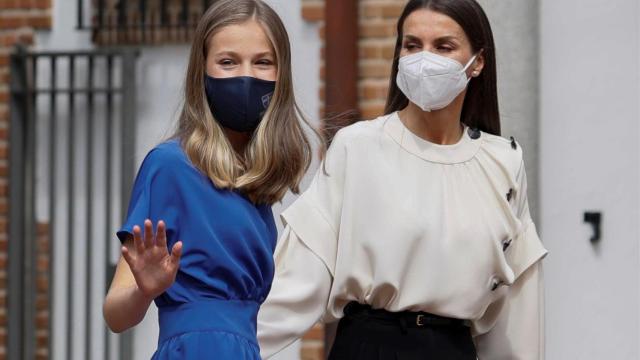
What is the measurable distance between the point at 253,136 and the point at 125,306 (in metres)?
0.49

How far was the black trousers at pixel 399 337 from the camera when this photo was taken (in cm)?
385

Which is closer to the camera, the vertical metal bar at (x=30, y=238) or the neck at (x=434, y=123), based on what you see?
the neck at (x=434, y=123)

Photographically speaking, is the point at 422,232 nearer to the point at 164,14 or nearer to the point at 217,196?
the point at 217,196

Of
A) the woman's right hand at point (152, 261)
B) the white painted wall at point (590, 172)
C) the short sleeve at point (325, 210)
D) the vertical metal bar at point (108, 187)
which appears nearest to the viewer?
the woman's right hand at point (152, 261)

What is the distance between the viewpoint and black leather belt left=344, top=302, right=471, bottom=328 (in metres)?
3.86

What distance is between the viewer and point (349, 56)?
6.35 meters

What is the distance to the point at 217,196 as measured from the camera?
3.11 metres

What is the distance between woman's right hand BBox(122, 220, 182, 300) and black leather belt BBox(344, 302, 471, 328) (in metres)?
1.07

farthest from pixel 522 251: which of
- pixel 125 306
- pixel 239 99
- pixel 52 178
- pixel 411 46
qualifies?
pixel 52 178

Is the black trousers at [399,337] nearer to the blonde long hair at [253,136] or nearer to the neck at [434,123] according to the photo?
the neck at [434,123]

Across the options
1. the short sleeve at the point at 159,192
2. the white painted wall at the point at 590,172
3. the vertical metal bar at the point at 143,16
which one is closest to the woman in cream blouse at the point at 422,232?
the short sleeve at the point at 159,192

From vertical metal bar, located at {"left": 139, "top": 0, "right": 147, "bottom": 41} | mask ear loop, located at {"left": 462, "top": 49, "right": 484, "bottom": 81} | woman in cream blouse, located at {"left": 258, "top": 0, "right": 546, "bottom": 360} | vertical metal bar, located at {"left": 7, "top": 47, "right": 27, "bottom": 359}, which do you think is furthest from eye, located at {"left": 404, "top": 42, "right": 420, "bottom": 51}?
vertical metal bar, located at {"left": 7, "top": 47, "right": 27, "bottom": 359}

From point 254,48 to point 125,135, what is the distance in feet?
12.2

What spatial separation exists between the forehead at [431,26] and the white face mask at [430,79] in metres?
0.05
